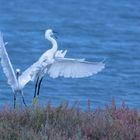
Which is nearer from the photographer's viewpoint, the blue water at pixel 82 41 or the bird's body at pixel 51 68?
the bird's body at pixel 51 68

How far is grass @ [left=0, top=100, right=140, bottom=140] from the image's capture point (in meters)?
9.55

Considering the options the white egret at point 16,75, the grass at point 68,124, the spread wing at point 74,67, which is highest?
the spread wing at point 74,67

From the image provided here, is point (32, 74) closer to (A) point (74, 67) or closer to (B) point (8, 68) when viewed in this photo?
(B) point (8, 68)

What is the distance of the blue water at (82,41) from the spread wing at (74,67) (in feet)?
15.3

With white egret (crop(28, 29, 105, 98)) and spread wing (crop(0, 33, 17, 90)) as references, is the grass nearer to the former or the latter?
spread wing (crop(0, 33, 17, 90))

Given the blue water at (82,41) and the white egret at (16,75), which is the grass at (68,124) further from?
the blue water at (82,41)

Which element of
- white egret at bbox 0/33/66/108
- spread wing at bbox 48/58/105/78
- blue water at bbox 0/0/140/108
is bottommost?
white egret at bbox 0/33/66/108

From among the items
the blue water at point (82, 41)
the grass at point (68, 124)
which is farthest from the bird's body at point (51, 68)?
the blue water at point (82, 41)

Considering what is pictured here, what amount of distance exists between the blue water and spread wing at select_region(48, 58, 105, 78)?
4651 millimetres

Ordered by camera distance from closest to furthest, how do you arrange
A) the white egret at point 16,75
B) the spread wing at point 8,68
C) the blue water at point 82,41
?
the spread wing at point 8,68 < the white egret at point 16,75 < the blue water at point 82,41

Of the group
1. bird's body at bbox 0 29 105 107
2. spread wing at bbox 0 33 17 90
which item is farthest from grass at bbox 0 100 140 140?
bird's body at bbox 0 29 105 107

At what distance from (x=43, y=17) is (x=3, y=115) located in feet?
82.6

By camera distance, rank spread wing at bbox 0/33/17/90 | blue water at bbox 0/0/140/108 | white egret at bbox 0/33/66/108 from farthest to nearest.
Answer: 1. blue water at bbox 0/0/140/108
2. white egret at bbox 0/33/66/108
3. spread wing at bbox 0/33/17/90

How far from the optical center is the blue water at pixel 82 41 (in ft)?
75.0
